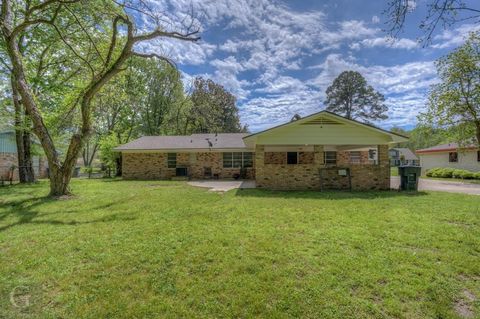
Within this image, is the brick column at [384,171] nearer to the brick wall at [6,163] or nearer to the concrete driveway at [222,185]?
the concrete driveway at [222,185]

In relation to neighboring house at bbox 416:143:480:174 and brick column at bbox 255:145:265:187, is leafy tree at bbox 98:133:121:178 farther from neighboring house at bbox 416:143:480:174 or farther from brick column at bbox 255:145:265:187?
neighboring house at bbox 416:143:480:174

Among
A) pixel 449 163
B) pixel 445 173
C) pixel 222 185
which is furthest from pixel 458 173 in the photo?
pixel 222 185

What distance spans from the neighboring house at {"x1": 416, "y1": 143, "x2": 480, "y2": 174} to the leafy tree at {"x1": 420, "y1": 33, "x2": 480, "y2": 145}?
18.7 ft

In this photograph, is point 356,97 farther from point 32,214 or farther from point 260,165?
point 32,214

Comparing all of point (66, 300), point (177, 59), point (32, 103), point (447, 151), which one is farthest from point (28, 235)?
point (447, 151)

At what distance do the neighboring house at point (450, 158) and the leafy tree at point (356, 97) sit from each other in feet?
43.0

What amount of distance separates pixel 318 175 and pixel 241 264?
331 inches

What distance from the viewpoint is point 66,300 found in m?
2.73

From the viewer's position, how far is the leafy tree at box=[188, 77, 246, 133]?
3112 centimetres

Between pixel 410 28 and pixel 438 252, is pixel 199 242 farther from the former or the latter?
pixel 410 28

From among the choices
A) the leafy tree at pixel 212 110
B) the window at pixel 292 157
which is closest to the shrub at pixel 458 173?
the window at pixel 292 157

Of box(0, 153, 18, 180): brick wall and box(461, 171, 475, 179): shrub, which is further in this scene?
box(0, 153, 18, 180): brick wall

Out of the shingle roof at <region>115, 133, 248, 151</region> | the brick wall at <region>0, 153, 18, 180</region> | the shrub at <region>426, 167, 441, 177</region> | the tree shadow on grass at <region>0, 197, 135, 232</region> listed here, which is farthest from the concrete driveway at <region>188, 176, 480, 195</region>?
the brick wall at <region>0, 153, 18, 180</region>

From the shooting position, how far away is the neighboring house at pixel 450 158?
19.0 metres
